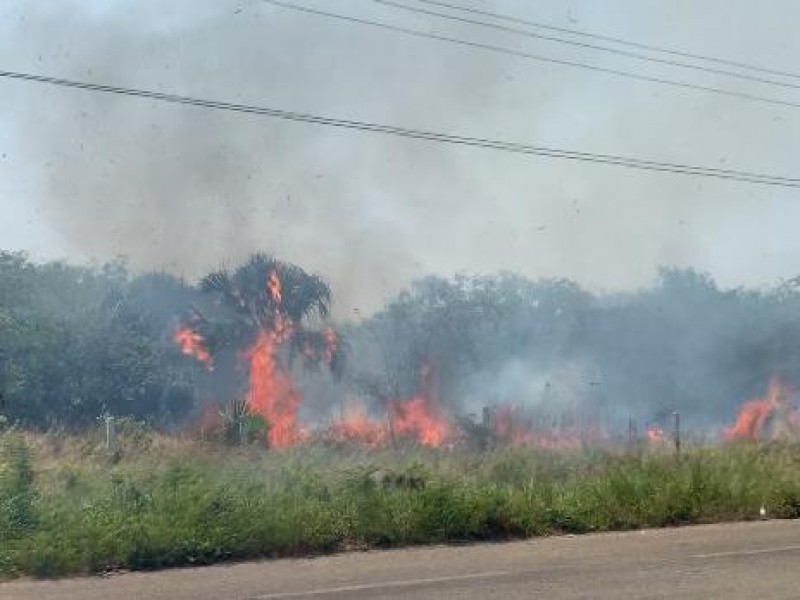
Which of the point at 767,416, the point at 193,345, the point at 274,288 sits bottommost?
the point at 767,416

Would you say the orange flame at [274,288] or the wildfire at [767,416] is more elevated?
the orange flame at [274,288]

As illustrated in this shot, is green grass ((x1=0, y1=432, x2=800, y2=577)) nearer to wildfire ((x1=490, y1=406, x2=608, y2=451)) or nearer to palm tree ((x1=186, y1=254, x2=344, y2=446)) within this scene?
wildfire ((x1=490, y1=406, x2=608, y2=451))

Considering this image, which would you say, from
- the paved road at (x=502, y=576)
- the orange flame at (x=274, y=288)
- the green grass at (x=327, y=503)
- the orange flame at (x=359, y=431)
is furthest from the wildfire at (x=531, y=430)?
the paved road at (x=502, y=576)

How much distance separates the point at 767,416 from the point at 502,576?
22584 mm

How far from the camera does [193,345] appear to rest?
29344mm

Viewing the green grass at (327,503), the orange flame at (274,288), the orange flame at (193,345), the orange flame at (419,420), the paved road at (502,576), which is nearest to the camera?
the paved road at (502,576)

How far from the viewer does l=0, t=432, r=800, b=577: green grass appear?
30.0ft

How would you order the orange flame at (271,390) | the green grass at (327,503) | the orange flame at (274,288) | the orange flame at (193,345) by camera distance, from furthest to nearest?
1. the orange flame at (193,345)
2. the orange flame at (274,288)
3. the orange flame at (271,390)
4. the green grass at (327,503)

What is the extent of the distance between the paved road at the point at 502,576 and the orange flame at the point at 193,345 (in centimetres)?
1998

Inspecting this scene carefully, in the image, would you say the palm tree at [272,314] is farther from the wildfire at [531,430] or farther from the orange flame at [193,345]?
the wildfire at [531,430]

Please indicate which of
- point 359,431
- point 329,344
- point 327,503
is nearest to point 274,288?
point 329,344

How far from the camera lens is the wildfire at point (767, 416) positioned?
27.1 metres

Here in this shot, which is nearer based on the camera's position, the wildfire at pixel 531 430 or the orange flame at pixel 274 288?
the wildfire at pixel 531 430

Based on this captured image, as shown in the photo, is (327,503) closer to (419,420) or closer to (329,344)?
(419,420)
